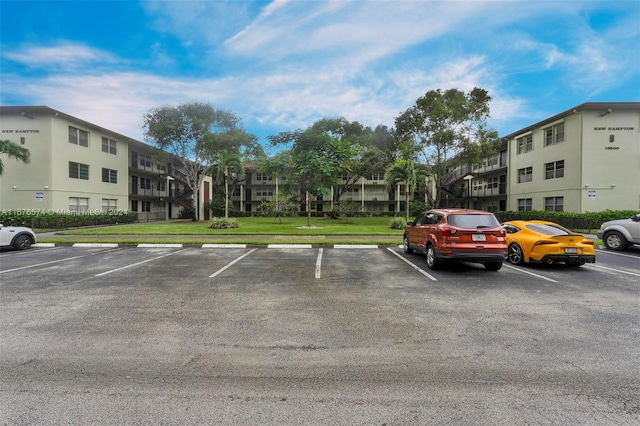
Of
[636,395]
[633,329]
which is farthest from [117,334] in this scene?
[633,329]

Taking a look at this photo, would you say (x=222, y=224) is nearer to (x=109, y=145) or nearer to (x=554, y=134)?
(x=109, y=145)

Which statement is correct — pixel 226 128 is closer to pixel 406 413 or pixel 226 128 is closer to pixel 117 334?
pixel 117 334

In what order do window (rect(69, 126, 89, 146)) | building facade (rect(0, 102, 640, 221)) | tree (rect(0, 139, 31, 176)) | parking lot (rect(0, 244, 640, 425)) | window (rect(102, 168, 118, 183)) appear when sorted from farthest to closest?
window (rect(102, 168, 118, 183)) < window (rect(69, 126, 89, 146)) < building facade (rect(0, 102, 640, 221)) < tree (rect(0, 139, 31, 176)) < parking lot (rect(0, 244, 640, 425))

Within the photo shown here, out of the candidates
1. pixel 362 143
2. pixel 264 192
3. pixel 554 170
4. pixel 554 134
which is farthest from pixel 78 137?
pixel 554 170

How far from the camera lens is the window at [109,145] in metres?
29.8

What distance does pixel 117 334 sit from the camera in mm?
4523

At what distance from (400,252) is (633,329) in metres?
7.92

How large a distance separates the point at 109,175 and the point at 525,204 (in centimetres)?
3770

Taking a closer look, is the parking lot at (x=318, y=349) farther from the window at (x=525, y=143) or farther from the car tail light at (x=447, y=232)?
the window at (x=525, y=143)

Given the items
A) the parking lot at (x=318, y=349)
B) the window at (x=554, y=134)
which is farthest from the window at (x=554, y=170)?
the parking lot at (x=318, y=349)

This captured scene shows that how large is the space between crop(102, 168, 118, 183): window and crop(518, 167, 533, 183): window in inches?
1478

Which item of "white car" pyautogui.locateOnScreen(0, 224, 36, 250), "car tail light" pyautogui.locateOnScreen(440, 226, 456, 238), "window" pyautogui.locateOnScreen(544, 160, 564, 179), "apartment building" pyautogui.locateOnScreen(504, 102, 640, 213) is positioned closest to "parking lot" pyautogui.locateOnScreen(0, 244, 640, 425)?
"car tail light" pyautogui.locateOnScreen(440, 226, 456, 238)

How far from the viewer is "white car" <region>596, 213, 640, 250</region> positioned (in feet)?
41.7

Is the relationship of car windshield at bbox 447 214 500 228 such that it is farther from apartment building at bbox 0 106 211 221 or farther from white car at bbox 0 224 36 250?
apartment building at bbox 0 106 211 221
